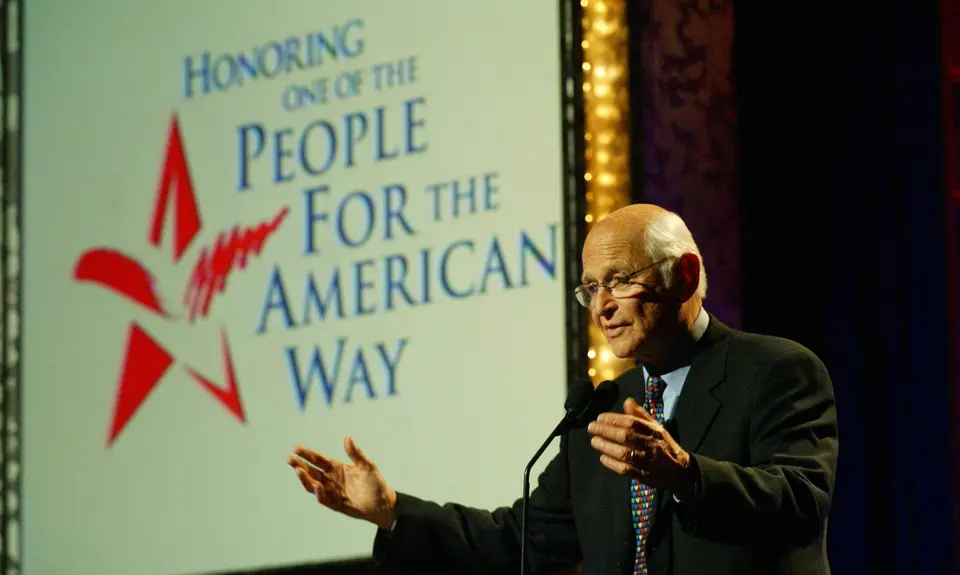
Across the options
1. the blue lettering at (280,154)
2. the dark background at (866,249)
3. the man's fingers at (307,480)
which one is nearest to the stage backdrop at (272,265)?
the blue lettering at (280,154)

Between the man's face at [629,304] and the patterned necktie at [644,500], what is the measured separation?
0.07 metres

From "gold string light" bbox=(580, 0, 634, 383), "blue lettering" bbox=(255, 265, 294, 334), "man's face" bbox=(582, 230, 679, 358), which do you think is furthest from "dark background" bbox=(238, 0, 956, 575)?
"blue lettering" bbox=(255, 265, 294, 334)

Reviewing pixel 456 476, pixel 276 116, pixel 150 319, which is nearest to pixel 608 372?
pixel 456 476

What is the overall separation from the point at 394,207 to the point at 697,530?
172 cm

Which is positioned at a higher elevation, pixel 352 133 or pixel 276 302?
pixel 352 133

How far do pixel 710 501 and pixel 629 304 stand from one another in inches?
18.4

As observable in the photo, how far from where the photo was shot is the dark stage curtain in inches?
121

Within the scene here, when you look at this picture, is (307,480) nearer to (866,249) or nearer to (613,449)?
(613,449)

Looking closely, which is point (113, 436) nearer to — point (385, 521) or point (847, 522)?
point (385, 521)

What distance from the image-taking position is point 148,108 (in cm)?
424

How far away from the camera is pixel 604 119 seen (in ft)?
10.9

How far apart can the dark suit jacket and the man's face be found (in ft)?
0.31

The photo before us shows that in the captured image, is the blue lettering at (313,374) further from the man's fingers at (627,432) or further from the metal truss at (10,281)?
the man's fingers at (627,432)

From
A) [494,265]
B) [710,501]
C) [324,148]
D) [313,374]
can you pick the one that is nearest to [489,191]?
[494,265]
